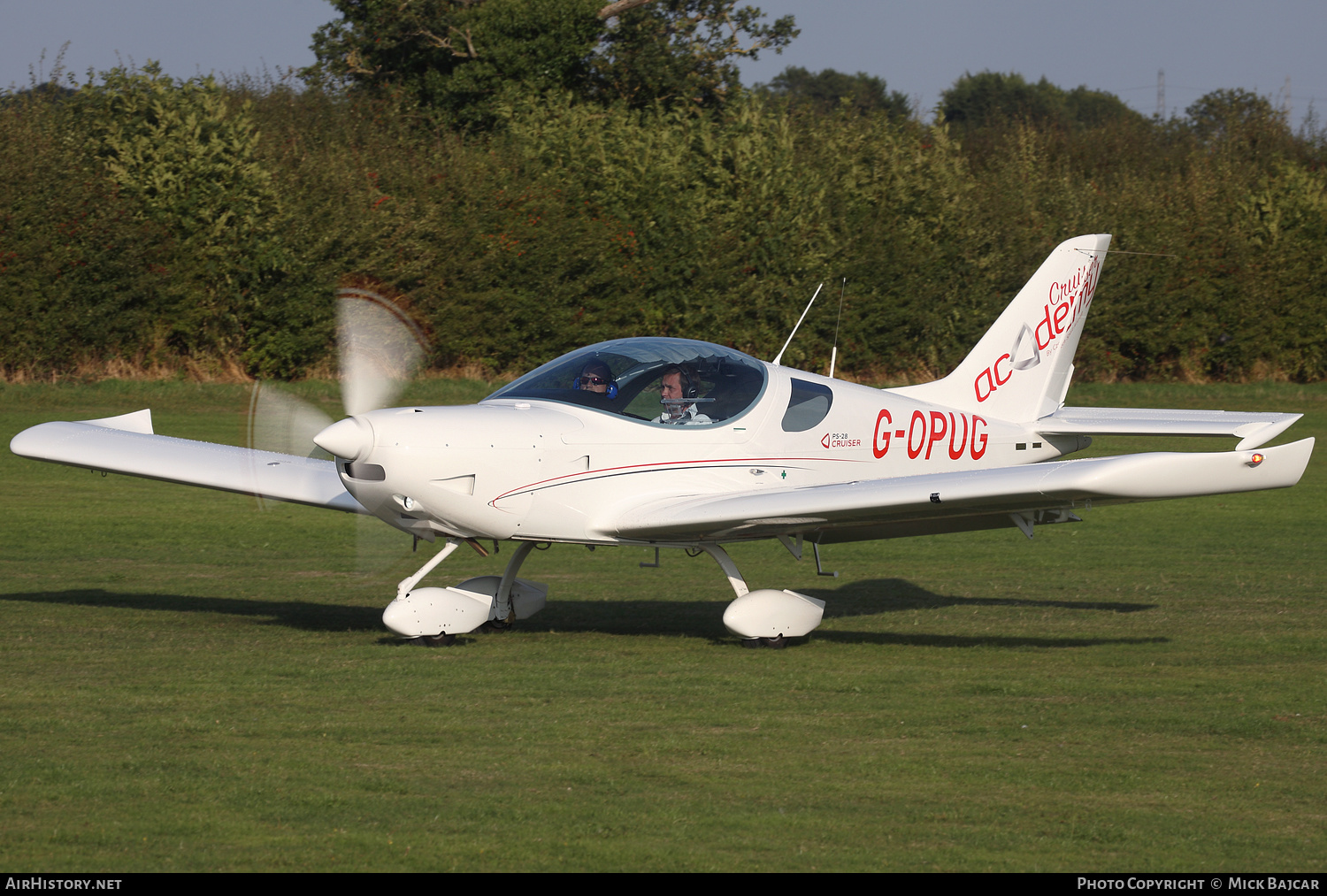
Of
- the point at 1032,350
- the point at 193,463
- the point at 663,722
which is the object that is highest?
the point at 1032,350

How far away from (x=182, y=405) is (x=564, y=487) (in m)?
18.3

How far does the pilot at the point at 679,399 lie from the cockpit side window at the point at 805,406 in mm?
657

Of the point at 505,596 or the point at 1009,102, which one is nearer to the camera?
the point at 505,596

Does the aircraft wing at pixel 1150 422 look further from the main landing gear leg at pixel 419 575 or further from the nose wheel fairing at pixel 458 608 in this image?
the main landing gear leg at pixel 419 575

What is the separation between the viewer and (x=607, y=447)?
9172 millimetres

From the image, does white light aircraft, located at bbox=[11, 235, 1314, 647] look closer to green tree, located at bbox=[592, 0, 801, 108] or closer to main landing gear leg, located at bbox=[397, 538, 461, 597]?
main landing gear leg, located at bbox=[397, 538, 461, 597]

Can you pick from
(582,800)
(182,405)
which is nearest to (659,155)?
(182,405)

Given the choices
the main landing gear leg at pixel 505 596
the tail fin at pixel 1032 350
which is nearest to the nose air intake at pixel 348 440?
the main landing gear leg at pixel 505 596

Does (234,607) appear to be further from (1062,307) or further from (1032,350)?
(1062,307)

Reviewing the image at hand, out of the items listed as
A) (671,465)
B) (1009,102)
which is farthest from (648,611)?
(1009,102)

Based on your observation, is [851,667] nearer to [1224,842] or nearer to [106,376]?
[1224,842]

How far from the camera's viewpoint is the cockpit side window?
993 cm

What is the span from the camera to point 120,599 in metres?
11.3

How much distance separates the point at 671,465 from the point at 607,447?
1.62ft
